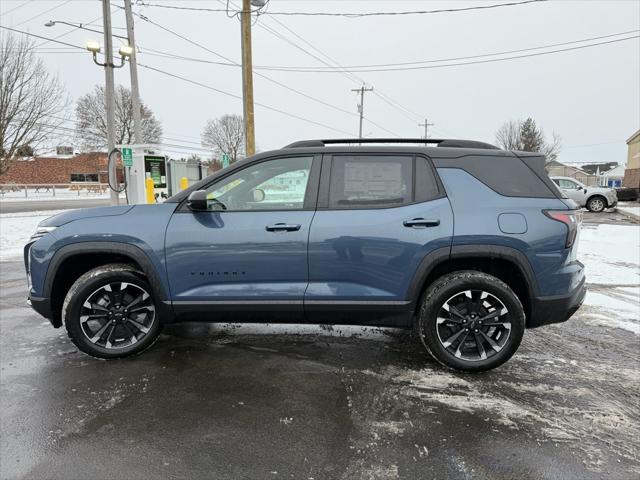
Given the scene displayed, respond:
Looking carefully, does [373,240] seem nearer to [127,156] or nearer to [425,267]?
[425,267]

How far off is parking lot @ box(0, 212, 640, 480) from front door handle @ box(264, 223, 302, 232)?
115 cm

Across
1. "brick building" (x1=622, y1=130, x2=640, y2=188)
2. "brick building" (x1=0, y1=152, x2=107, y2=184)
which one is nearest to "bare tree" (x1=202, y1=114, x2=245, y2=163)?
"brick building" (x1=0, y1=152, x2=107, y2=184)

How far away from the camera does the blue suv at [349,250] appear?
333 cm

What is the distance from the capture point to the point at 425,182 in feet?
11.3

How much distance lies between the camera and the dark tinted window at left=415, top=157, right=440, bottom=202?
11.2ft

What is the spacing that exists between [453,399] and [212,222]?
7.33ft

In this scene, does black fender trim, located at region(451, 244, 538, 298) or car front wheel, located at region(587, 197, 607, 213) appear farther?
car front wheel, located at region(587, 197, 607, 213)

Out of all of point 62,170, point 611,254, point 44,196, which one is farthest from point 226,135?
point 611,254

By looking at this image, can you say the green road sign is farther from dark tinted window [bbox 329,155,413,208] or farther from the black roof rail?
dark tinted window [bbox 329,155,413,208]

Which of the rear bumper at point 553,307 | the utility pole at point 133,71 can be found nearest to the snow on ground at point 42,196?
the utility pole at point 133,71

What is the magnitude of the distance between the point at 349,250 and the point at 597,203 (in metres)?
21.1

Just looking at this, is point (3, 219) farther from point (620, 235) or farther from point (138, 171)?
point (620, 235)

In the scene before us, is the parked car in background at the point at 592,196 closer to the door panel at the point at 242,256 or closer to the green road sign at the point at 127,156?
the green road sign at the point at 127,156

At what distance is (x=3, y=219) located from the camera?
1509cm
